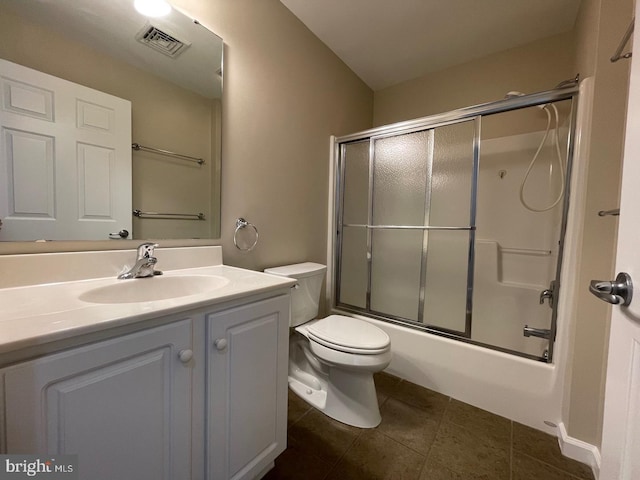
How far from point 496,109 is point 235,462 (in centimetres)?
206

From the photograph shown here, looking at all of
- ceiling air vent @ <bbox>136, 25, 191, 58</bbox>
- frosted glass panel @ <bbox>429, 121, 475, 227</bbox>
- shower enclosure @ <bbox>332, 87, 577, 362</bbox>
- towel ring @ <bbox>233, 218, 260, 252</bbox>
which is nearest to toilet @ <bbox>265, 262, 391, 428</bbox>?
towel ring @ <bbox>233, 218, 260, 252</bbox>

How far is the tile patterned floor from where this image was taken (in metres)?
1.11

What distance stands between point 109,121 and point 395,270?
1975 mm

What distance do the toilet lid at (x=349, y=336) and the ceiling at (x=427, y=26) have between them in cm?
193

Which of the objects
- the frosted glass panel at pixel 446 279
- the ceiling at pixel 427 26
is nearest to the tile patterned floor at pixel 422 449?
the frosted glass panel at pixel 446 279

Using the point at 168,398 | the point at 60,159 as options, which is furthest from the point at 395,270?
the point at 60,159

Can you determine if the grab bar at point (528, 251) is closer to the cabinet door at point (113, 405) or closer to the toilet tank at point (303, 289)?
the toilet tank at point (303, 289)

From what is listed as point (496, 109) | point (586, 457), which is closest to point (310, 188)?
point (496, 109)

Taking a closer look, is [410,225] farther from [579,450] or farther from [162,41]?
[162,41]

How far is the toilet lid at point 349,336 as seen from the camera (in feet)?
4.18

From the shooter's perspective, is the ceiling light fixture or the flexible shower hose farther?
the flexible shower hose

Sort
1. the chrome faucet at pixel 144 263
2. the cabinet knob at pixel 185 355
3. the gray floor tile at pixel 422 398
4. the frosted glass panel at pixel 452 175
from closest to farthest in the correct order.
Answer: the cabinet knob at pixel 185 355
the chrome faucet at pixel 144 263
the gray floor tile at pixel 422 398
the frosted glass panel at pixel 452 175

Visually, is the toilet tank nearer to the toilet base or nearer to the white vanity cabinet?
the toilet base

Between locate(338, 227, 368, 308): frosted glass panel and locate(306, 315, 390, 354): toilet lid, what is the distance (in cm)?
61
